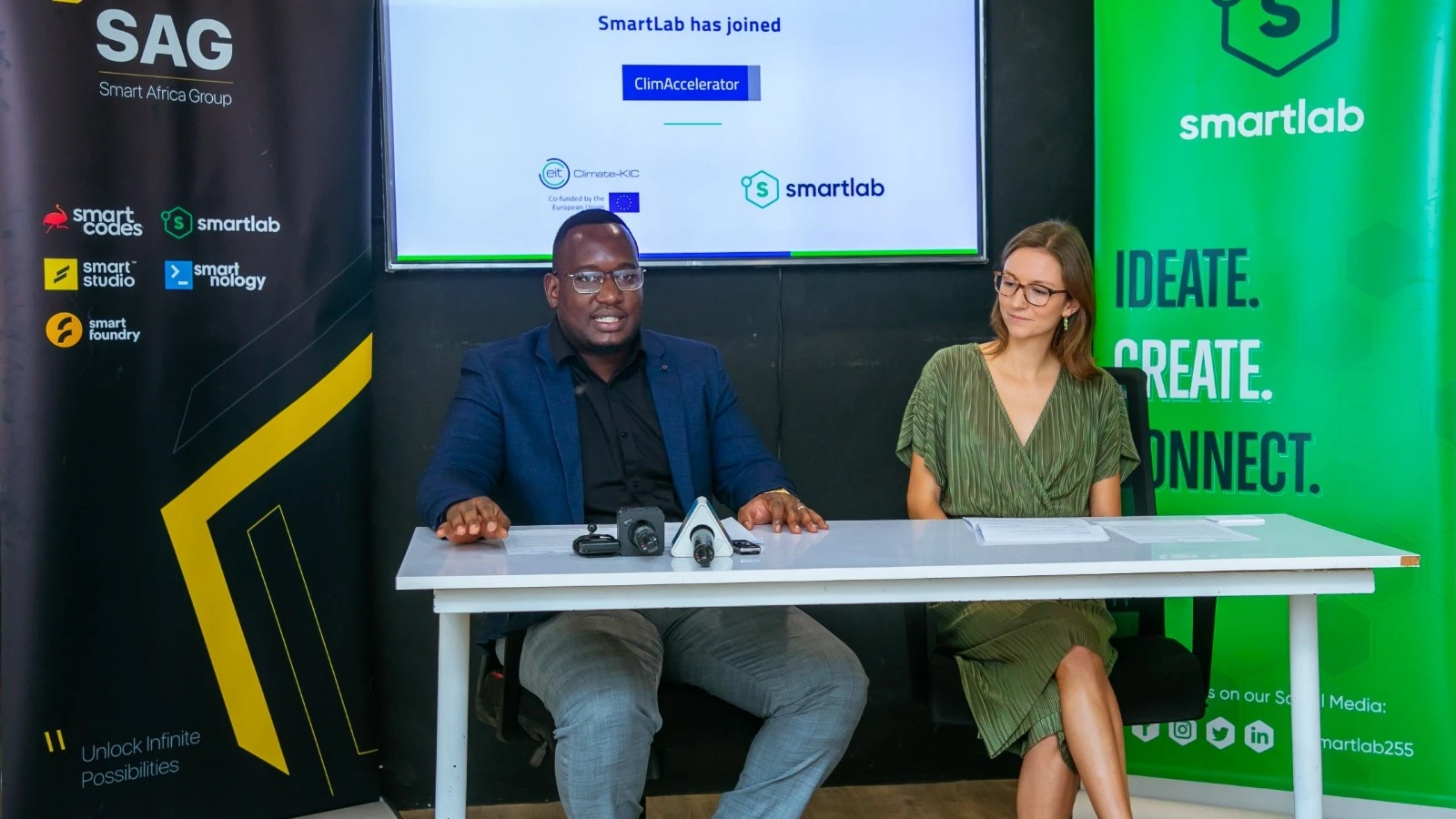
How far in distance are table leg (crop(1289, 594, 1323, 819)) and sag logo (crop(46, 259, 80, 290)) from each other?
260 centimetres

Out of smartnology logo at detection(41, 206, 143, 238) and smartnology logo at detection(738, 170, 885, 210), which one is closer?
smartnology logo at detection(41, 206, 143, 238)

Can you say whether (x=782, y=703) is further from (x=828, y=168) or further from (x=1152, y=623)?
(x=828, y=168)

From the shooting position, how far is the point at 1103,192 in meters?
3.29

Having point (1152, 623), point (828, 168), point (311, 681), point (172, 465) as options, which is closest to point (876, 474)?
point (828, 168)

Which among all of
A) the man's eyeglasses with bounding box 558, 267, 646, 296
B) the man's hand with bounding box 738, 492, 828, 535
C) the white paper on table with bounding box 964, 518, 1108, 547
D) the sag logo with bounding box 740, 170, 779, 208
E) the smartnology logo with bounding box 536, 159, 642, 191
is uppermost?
the smartnology logo with bounding box 536, 159, 642, 191

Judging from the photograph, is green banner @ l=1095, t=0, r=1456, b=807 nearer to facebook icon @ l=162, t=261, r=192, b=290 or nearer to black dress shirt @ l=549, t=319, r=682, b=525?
black dress shirt @ l=549, t=319, r=682, b=525

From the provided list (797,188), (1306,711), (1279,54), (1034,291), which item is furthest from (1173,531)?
(797,188)

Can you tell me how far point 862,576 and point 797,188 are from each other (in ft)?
5.54

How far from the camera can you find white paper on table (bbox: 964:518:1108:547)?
2301mm

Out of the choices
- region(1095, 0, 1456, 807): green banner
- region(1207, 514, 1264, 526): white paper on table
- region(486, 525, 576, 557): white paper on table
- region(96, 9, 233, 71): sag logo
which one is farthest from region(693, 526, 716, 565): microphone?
region(96, 9, 233, 71): sag logo

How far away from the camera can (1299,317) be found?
3141 mm

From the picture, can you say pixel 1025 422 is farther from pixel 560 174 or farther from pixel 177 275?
pixel 177 275

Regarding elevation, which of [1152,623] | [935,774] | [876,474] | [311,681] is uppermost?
[876,474]

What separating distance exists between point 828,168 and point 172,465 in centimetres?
180
